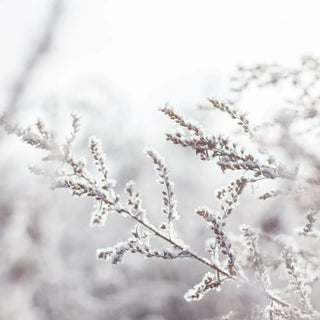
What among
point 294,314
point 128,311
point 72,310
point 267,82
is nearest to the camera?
point 294,314

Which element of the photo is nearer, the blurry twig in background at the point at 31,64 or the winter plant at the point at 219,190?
the winter plant at the point at 219,190

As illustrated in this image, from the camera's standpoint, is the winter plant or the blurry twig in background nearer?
the winter plant

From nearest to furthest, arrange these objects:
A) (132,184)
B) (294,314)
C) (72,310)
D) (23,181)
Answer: (294,314) → (132,184) → (23,181) → (72,310)

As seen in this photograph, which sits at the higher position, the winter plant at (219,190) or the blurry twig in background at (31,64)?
the blurry twig in background at (31,64)

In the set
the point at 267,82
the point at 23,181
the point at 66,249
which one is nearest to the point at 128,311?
the point at 66,249

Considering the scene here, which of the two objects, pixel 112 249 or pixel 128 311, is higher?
pixel 128 311

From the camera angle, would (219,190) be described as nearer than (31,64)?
Yes

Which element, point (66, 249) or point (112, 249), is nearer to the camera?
point (112, 249)

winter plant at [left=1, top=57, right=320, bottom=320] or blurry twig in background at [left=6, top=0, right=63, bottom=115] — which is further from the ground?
blurry twig in background at [left=6, top=0, right=63, bottom=115]

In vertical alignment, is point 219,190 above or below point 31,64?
below

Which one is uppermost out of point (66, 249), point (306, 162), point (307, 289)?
point (66, 249)

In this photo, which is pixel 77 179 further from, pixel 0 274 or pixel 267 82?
pixel 0 274
